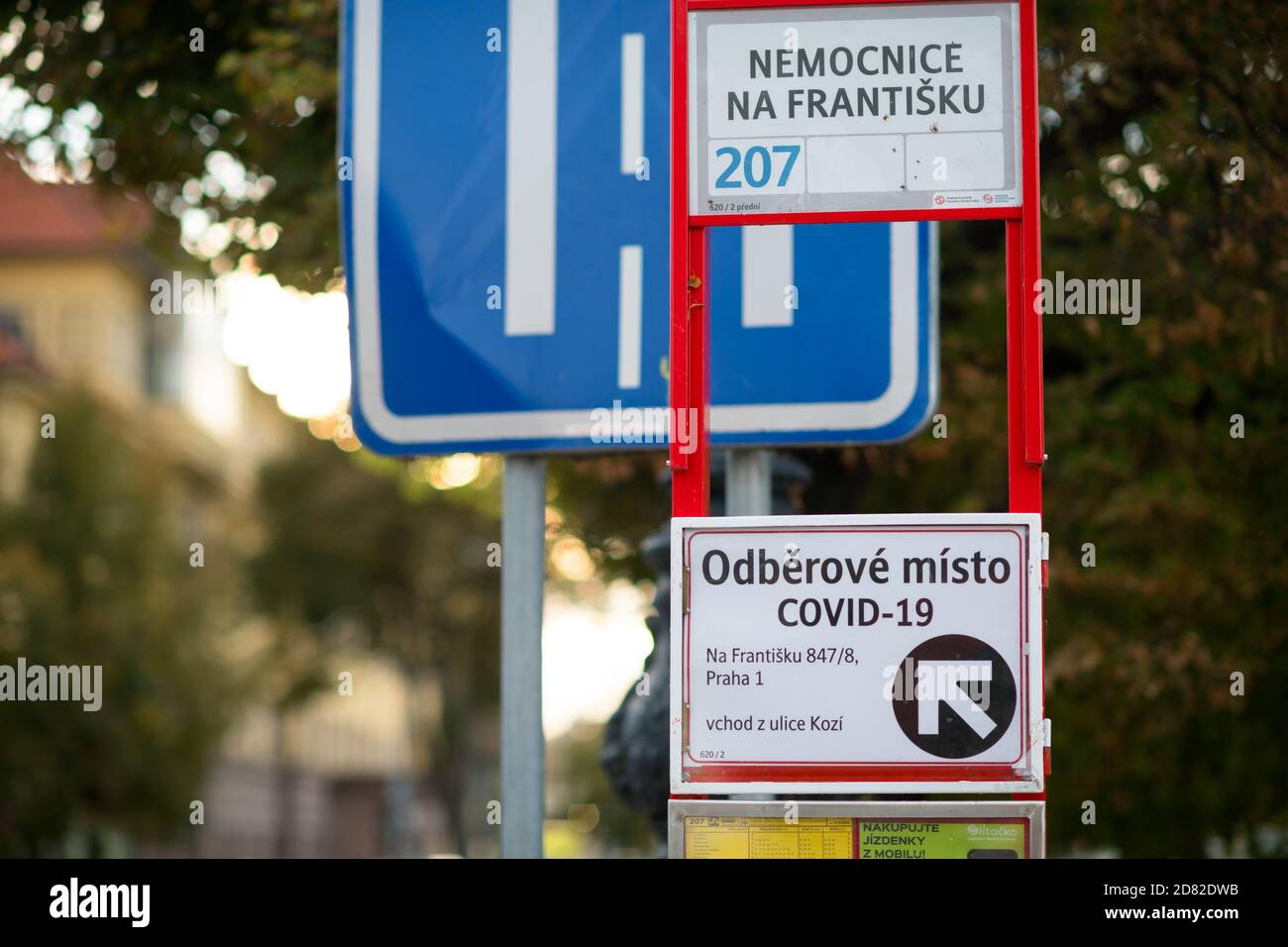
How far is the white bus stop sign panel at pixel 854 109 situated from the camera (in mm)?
2834

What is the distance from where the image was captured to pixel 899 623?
2.72m

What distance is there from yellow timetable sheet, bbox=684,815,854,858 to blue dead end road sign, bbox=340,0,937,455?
1045 mm

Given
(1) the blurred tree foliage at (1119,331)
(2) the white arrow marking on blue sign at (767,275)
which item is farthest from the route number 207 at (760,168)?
(1) the blurred tree foliage at (1119,331)

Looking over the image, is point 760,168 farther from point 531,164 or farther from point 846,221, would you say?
point 531,164

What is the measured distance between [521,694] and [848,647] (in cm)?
81

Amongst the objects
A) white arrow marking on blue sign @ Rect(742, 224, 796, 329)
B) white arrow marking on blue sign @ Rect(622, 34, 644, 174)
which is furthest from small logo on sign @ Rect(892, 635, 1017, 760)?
white arrow marking on blue sign @ Rect(622, 34, 644, 174)

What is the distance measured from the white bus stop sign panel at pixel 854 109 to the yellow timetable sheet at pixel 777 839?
947mm

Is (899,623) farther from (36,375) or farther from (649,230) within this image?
(36,375)

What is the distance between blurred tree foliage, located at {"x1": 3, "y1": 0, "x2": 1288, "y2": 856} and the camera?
17.1 ft

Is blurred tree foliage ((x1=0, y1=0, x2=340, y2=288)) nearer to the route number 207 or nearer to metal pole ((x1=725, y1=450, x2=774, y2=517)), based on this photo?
metal pole ((x1=725, y1=450, x2=774, y2=517))

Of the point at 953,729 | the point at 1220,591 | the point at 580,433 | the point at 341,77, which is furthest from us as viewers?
the point at 1220,591

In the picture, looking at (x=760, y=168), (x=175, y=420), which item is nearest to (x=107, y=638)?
(x=175, y=420)
